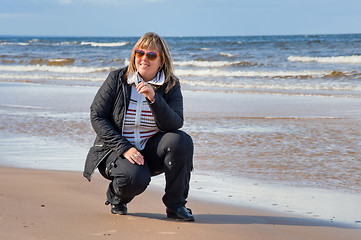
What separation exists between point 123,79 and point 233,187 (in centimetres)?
164

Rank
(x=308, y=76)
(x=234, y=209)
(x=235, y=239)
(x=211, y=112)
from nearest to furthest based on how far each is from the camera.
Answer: (x=235, y=239) < (x=234, y=209) < (x=211, y=112) < (x=308, y=76)

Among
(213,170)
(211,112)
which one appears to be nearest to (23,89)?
(211,112)

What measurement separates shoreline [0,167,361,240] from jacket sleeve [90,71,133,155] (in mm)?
487

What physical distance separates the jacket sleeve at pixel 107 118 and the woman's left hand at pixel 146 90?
0.24 m

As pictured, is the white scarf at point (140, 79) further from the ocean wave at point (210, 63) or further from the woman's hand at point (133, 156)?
the ocean wave at point (210, 63)

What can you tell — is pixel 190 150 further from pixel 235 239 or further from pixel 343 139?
pixel 343 139

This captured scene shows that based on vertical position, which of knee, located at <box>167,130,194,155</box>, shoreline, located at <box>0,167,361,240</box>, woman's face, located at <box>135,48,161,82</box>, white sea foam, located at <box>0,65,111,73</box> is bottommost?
white sea foam, located at <box>0,65,111,73</box>

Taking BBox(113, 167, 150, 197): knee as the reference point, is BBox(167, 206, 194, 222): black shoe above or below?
below

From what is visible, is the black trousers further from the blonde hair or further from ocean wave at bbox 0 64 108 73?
ocean wave at bbox 0 64 108 73

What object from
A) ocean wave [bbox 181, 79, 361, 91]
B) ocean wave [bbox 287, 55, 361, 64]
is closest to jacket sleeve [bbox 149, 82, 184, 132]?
ocean wave [bbox 181, 79, 361, 91]

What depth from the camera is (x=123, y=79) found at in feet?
11.9

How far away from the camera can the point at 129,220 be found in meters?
3.58

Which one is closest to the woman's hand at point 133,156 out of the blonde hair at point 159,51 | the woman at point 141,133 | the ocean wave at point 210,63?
the woman at point 141,133

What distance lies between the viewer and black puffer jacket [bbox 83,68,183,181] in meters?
3.56
